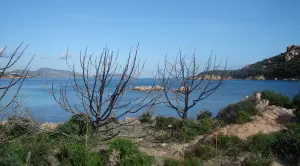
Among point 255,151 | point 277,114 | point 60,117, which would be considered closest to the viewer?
point 255,151

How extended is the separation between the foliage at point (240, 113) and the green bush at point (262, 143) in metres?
3.77

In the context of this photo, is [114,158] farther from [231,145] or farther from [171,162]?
[231,145]

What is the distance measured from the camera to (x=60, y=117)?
26.5m

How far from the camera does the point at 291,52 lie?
99.4m

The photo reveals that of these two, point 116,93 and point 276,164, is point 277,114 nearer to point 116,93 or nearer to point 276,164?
point 276,164

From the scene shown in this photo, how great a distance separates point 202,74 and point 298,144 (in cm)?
981

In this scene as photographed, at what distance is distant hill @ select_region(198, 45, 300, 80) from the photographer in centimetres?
8709

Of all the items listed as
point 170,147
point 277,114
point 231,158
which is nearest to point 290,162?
point 231,158

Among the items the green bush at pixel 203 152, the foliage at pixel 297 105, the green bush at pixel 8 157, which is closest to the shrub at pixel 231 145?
the green bush at pixel 203 152

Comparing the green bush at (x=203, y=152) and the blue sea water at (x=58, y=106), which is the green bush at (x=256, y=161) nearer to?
the green bush at (x=203, y=152)

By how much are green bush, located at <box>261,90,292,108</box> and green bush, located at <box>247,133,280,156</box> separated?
319 inches

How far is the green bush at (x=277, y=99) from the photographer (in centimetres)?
1809

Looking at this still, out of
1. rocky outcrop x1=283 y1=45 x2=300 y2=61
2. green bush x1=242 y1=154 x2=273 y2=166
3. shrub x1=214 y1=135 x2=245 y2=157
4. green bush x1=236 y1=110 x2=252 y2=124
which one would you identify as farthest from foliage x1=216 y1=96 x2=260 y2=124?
rocky outcrop x1=283 y1=45 x2=300 y2=61

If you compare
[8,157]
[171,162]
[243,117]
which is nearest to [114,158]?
[171,162]
